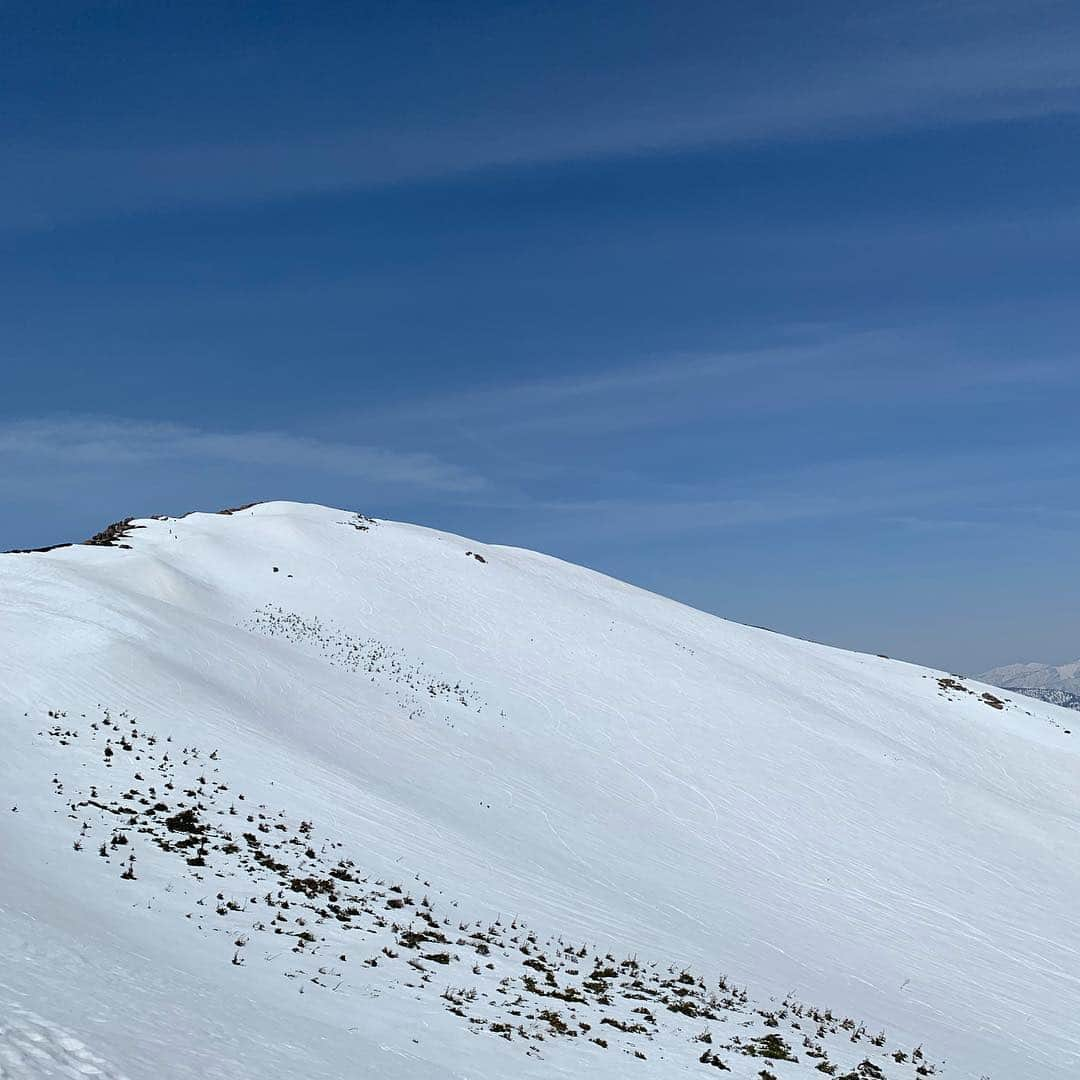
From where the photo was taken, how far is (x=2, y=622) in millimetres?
25578

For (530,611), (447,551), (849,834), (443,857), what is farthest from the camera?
(447,551)

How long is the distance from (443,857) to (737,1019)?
7.23 m

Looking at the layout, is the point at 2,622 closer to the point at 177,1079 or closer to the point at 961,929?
the point at 177,1079

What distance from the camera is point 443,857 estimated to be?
1978cm

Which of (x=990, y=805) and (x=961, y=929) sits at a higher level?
(x=990, y=805)

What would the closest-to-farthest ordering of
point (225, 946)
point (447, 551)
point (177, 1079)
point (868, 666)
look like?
point (177, 1079)
point (225, 946)
point (447, 551)
point (868, 666)

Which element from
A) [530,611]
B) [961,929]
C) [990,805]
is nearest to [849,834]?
[961,929]

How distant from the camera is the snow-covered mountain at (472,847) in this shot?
11.4 m

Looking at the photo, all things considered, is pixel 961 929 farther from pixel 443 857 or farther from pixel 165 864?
pixel 165 864

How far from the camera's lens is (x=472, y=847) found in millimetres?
21125

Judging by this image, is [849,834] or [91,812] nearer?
[91,812]

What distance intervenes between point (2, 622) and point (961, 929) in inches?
1085

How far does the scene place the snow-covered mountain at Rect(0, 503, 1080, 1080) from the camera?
1138cm

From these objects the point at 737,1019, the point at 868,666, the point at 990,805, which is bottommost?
the point at 737,1019
